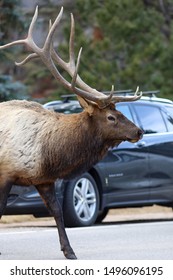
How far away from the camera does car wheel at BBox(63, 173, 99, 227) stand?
1565cm

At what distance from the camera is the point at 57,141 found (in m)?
11.6

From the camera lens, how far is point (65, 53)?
23.6 metres

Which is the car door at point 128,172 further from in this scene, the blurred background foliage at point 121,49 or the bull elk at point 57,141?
the blurred background foliage at point 121,49

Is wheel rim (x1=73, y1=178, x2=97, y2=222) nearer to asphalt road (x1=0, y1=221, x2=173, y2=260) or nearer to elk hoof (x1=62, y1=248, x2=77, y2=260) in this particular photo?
asphalt road (x1=0, y1=221, x2=173, y2=260)

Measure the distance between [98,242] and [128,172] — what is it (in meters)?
3.19

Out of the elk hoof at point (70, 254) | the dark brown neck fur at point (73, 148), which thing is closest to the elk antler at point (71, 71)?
the dark brown neck fur at point (73, 148)

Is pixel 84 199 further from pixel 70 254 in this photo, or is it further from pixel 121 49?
pixel 121 49

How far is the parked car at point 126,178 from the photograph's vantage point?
51.4 ft

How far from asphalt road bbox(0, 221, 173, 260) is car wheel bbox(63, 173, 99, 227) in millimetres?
259

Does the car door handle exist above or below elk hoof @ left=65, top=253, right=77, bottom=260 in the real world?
above

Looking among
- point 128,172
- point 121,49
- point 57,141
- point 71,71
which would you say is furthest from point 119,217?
point 57,141

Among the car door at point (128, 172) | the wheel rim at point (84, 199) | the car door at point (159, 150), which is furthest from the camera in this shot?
the car door at point (159, 150)

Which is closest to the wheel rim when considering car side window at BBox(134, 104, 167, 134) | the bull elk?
car side window at BBox(134, 104, 167, 134)
